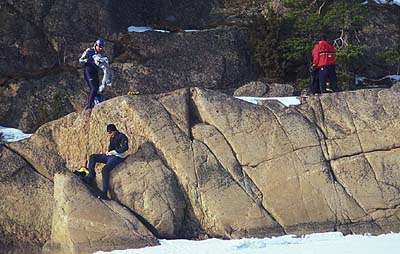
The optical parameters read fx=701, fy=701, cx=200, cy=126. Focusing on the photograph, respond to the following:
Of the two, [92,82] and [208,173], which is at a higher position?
[92,82]

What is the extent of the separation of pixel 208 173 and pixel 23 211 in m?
4.59

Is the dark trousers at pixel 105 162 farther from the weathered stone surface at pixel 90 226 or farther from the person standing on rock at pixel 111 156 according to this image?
the weathered stone surface at pixel 90 226

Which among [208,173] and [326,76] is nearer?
[208,173]

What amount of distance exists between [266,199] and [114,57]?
482 inches

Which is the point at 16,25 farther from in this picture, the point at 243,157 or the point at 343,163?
the point at 343,163

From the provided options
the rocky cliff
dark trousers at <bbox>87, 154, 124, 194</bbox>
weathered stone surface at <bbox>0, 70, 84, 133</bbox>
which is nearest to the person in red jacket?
the rocky cliff

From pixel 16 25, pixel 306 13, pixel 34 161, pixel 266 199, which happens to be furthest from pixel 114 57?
pixel 266 199

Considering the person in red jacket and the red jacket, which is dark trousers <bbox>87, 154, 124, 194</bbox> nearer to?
the person in red jacket

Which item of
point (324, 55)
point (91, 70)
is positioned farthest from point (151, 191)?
point (324, 55)

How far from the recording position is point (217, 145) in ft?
57.5

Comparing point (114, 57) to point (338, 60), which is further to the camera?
point (114, 57)

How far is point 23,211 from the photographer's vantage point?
17016mm

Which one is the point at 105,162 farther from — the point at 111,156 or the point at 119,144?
the point at 119,144

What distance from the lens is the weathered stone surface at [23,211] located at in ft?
55.4
